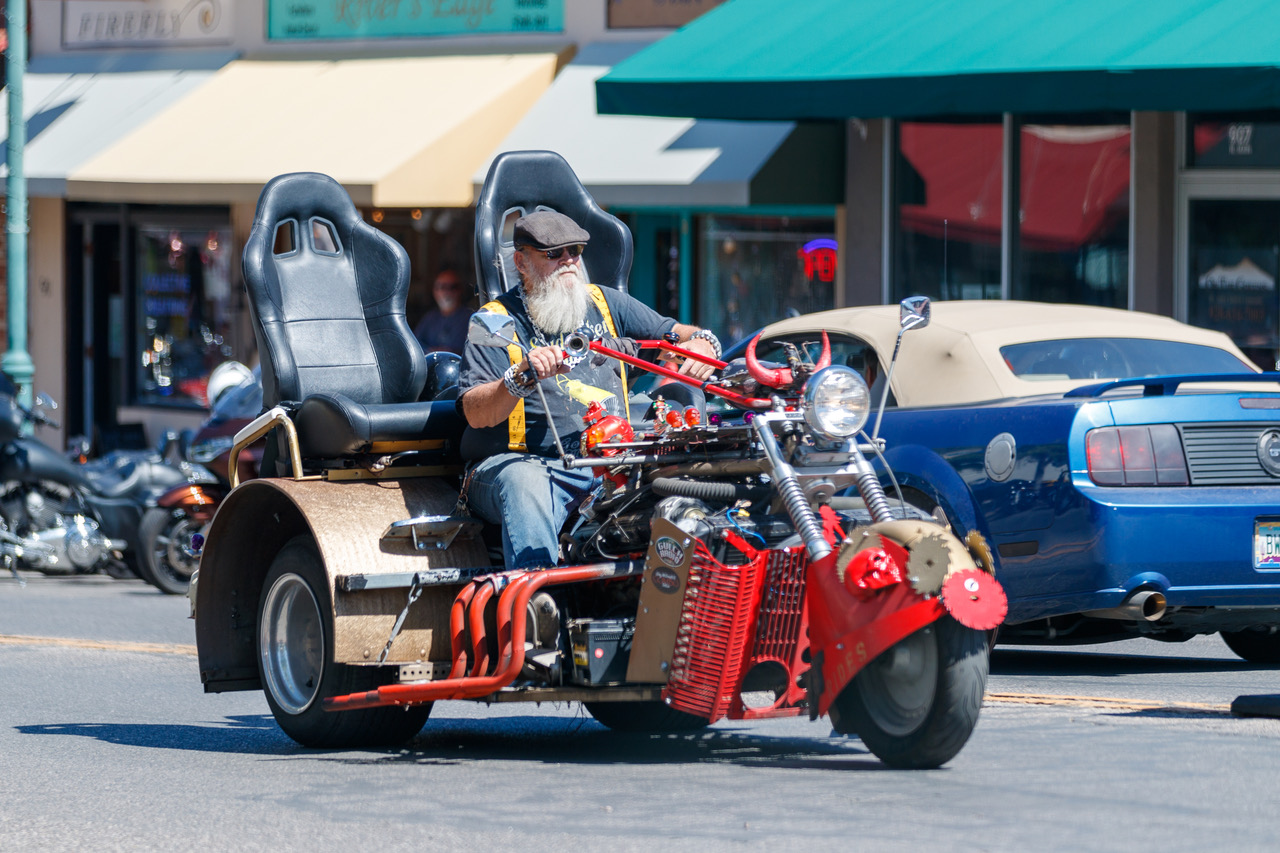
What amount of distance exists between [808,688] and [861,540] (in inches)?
19.4

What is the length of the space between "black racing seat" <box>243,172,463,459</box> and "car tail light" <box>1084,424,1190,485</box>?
2554 mm

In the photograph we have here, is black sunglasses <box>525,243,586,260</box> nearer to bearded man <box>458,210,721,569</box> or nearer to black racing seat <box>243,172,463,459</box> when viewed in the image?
bearded man <box>458,210,721,569</box>

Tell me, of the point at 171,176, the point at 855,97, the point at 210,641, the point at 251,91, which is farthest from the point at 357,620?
the point at 251,91

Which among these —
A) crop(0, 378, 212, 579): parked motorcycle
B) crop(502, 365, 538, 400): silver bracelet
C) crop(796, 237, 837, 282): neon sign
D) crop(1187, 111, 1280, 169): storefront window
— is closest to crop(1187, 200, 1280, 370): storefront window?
crop(1187, 111, 1280, 169): storefront window

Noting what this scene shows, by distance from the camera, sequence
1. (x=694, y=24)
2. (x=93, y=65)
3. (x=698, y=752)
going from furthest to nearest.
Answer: (x=93, y=65) < (x=694, y=24) < (x=698, y=752)

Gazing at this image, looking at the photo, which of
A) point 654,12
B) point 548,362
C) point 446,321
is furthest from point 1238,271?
point 548,362

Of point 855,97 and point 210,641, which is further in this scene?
point 855,97

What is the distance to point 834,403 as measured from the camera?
18.9 ft

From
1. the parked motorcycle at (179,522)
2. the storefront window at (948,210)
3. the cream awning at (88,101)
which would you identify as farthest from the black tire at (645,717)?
the cream awning at (88,101)

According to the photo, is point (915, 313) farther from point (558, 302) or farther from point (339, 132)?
point (339, 132)

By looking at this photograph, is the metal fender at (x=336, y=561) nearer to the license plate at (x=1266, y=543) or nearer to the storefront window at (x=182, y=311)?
the license plate at (x=1266, y=543)

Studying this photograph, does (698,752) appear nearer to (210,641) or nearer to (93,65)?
(210,641)

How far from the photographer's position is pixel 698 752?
6.59 m

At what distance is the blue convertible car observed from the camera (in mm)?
7617
